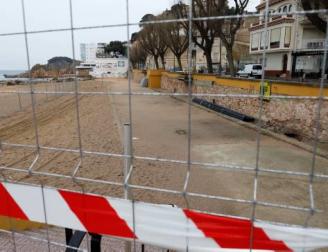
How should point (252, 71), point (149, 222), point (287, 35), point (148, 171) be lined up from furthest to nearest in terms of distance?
point (287, 35) → point (252, 71) → point (148, 171) → point (149, 222)

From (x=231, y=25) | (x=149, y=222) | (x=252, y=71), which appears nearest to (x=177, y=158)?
(x=149, y=222)

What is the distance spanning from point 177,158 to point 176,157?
0.09 metres

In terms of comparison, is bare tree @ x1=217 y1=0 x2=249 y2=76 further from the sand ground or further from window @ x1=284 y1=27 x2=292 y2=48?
window @ x1=284 y1=27 x2=292 y2=48

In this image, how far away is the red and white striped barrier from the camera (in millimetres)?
1424

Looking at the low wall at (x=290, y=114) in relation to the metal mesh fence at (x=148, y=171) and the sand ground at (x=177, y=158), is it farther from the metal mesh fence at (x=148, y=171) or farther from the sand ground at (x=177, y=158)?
the sand ground at (x=177, y=158)

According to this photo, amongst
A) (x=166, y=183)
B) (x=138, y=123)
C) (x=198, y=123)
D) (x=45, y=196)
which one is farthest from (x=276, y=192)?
(x=138, y=123)

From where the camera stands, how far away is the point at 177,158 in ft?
24.6

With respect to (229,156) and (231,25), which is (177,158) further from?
(231,25)

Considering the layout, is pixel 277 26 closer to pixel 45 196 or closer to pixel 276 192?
pixel 276 192

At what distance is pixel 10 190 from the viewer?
1879 millimetres

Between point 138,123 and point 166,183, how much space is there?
6846 millimetres

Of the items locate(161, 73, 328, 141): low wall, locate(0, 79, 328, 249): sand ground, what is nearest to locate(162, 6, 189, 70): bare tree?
locate(0, 79, 328, 249): sand ground

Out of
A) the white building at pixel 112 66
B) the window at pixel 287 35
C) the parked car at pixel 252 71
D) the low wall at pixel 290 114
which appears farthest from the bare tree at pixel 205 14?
the window at pixel 287 35

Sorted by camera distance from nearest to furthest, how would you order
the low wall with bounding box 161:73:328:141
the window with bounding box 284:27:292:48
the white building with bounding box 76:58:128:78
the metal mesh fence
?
1. the metal mesh fence
2. the white building with bounding box 76:58:128:78
3. the low wall with bounding box 161:73:328:141
4. the window with bounding box 284:27:292:48
